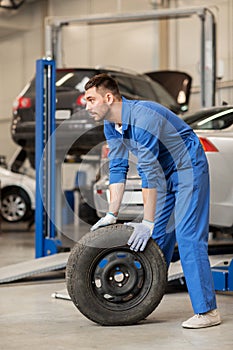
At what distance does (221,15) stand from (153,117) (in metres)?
11.5

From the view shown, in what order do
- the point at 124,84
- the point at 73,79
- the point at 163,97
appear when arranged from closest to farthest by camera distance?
the point at 73,79 < the point at 124,84 < the point at 163,97

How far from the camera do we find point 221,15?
15227mm

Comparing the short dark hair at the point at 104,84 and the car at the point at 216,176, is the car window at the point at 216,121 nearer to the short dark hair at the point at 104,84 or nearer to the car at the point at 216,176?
the car at the point at 216,176

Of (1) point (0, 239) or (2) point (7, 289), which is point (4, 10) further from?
(2) point (7, 289)

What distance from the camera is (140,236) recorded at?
4.41 metres

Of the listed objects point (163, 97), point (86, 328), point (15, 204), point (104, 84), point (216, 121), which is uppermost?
point (163, 97)

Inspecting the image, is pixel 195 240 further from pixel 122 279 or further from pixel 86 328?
pixel 86 328

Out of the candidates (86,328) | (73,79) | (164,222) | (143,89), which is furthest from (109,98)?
(143,89)

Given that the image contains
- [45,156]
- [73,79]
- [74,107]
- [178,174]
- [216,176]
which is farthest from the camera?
[73,79]

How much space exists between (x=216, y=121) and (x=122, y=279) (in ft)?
7.51

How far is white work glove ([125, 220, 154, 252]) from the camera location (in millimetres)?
4383

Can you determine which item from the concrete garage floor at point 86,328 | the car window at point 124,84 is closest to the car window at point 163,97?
the car window at point 124,84

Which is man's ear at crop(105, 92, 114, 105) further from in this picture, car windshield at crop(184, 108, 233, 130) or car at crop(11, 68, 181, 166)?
car at crop(11, 68, 181, 166)

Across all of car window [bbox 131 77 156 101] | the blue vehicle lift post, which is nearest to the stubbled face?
the blue vehicle lift post
